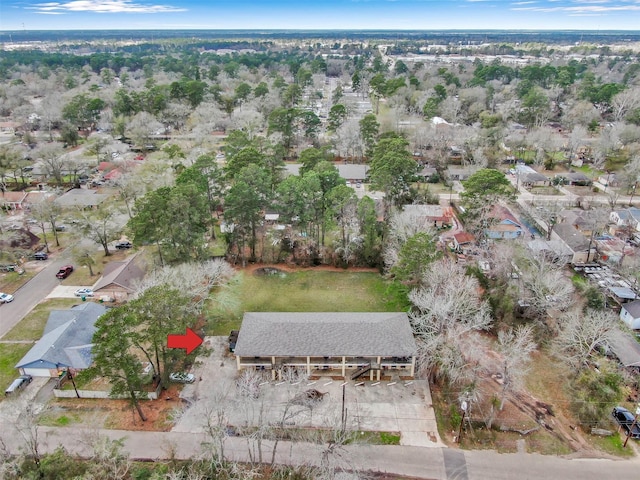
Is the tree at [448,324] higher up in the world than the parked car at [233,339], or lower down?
higher up

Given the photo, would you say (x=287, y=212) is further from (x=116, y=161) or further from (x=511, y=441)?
(x=116, y=161)

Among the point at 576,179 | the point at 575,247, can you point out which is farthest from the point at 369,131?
the point at 575,247

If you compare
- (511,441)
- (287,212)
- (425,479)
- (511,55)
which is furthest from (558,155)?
(511,55)

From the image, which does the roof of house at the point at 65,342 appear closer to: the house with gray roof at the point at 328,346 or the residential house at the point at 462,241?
the house with gray roof at the point at 328,346

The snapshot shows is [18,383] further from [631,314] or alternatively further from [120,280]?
[631,314]

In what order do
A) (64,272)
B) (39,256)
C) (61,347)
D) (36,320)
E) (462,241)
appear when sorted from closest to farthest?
(61,347)
(36,320)
(64,272)
(39,256)
(462,241)

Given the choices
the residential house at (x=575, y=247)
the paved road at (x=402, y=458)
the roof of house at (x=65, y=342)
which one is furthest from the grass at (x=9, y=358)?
the residential house at (x=575, y=247)

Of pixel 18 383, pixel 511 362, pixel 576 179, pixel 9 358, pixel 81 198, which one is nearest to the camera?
pixel 511 362
